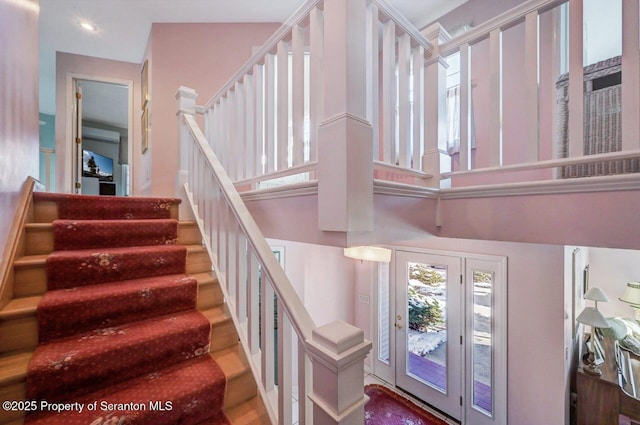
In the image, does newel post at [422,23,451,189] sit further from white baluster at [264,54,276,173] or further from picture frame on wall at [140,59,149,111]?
picture frame on wall at [140,59,149,111]

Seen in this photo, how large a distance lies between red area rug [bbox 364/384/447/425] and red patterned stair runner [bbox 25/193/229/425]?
2638 millimetres

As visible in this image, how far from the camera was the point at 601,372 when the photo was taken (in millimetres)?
2709

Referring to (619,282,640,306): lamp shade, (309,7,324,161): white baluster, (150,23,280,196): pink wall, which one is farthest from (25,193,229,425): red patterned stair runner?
(619,282,640,306): lamp shade

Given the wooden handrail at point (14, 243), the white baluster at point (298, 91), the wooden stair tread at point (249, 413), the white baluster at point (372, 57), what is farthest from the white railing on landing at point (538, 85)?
the wooden handrail at point (14, 243)

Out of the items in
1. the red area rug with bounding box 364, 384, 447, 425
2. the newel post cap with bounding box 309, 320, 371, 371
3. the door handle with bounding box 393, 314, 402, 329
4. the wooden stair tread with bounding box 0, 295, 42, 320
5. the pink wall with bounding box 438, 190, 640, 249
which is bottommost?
the red area rug with bounding box 364, 384, 447, 425

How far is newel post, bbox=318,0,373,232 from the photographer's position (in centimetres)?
98

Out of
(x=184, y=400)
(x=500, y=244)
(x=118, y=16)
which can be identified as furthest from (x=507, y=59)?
(x=118, y=16)

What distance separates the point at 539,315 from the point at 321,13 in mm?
3202

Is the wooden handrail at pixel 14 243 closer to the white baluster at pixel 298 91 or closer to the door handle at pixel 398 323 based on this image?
the white baluster at pixel 298 91

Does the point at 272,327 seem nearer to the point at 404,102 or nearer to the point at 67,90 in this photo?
the point at 404,102

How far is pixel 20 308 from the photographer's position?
112cm

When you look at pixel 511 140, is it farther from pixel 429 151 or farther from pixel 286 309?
pixel 286 309

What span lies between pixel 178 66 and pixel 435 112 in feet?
10.7

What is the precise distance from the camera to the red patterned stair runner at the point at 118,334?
101cm
